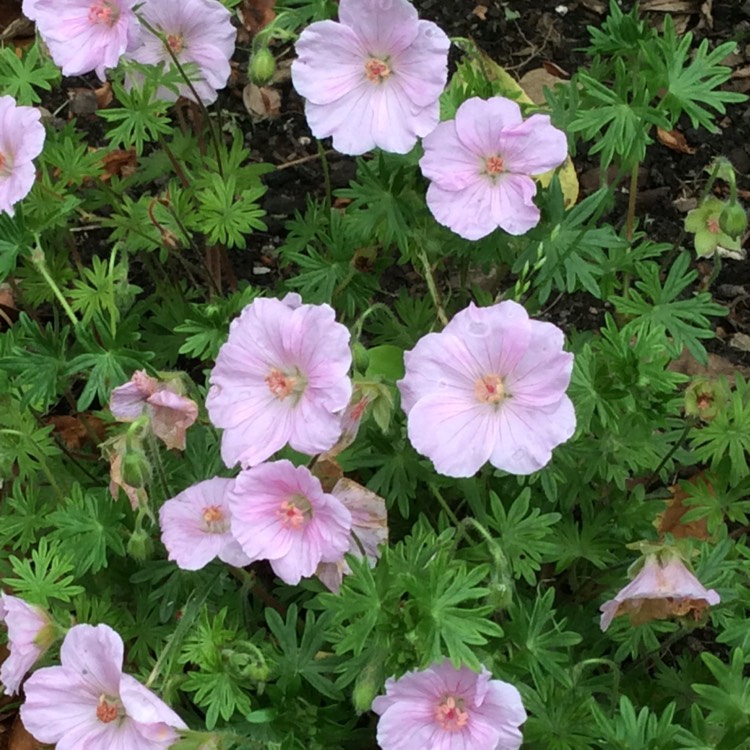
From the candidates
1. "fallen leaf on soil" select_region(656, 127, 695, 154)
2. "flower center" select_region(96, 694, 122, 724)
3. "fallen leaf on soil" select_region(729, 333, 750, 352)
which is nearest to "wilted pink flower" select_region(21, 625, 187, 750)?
"flower center" select_region(96, 694, 122, 724)

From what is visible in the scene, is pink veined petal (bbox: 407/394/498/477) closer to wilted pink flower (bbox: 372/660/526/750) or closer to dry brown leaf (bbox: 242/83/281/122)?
wilted pink flower (bbox: 372/660/526/750)

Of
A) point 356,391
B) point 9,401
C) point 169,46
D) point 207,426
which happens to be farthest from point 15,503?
point 169,46

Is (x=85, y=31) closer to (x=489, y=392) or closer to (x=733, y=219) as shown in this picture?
(x=489, y=392)

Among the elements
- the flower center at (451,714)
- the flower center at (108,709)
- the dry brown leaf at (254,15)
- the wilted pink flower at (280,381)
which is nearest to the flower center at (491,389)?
the wilted pink flower at (280,381)

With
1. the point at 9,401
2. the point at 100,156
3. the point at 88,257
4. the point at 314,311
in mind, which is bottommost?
the point at 88,257

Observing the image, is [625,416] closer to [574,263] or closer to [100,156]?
[574,263]

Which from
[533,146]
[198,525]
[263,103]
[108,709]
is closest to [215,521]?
[198,525]
